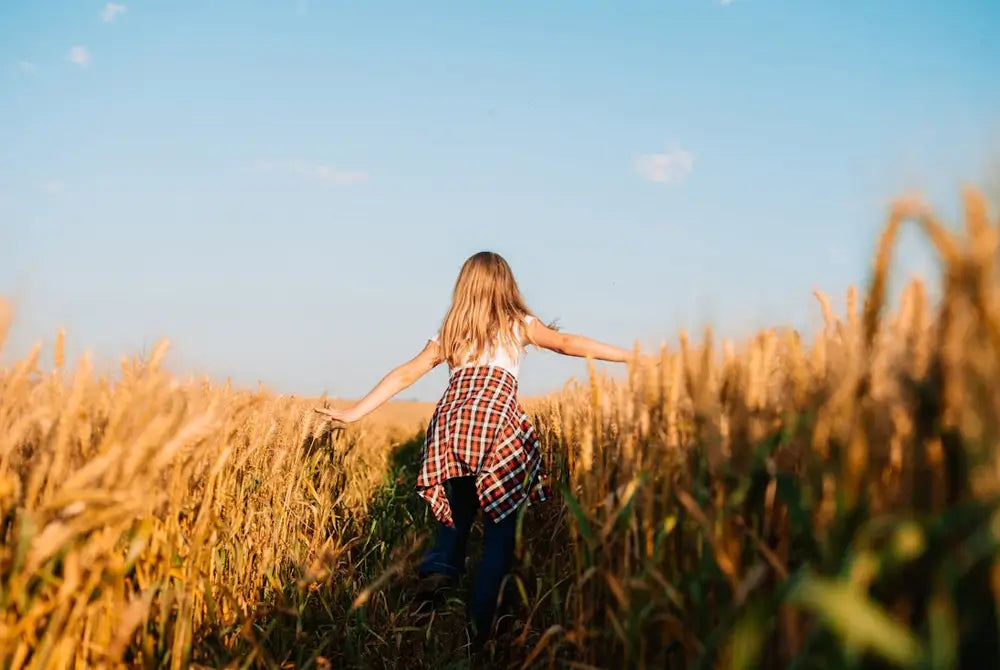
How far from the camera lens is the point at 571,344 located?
158 inches

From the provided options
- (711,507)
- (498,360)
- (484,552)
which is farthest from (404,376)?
(711,507)

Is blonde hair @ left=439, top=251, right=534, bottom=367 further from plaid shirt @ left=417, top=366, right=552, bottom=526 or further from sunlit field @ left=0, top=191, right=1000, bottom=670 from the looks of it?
sunlit field @ left=0, top=191, right=1000, bottom=670

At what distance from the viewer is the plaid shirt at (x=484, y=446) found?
11.9ft

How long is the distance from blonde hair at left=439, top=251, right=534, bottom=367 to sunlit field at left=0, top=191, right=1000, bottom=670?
97cm

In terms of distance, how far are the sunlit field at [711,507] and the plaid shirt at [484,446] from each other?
0.65 m

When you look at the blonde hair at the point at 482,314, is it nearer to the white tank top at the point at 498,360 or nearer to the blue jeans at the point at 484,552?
the white tank top at the point at 498,360

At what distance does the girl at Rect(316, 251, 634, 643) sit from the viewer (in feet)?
11.8

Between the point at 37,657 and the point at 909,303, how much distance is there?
2.12 metres

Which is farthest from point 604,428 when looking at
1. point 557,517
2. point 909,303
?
point 557,517

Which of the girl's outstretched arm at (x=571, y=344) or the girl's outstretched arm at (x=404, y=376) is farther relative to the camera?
the girl's outstretched arm at (x=404, y=376)

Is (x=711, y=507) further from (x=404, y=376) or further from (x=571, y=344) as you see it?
→ (x=404, y=376)

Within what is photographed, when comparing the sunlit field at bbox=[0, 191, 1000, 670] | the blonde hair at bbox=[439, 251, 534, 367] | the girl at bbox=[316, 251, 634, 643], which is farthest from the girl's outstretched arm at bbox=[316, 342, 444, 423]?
the sunlit field at bbox=[0, 191, 1000, 670]

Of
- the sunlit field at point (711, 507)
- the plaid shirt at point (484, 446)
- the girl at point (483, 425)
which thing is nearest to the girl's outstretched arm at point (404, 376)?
the girl at point (483, 425)

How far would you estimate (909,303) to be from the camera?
1650mm
